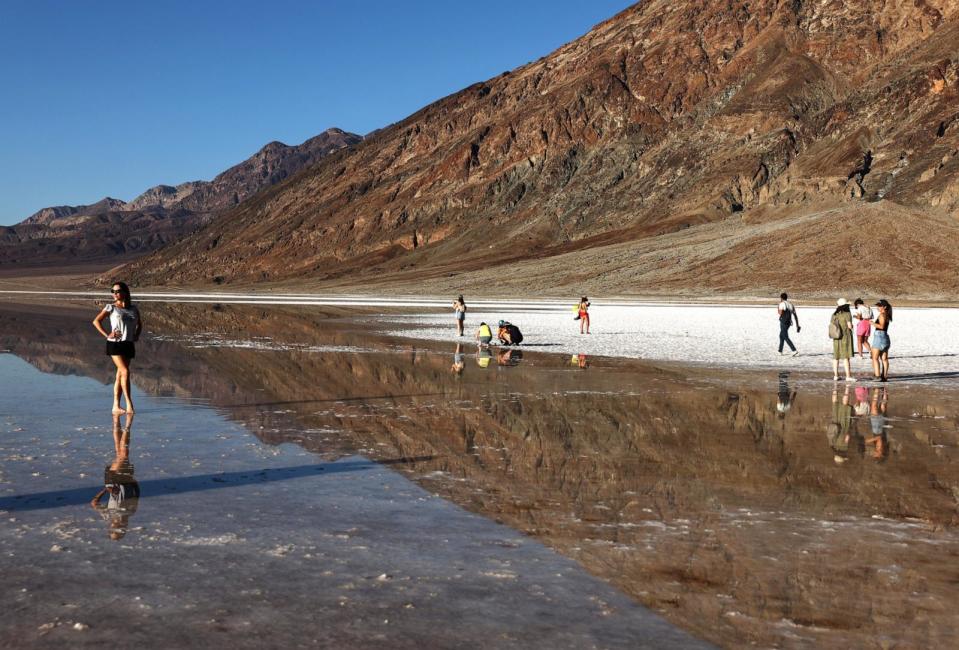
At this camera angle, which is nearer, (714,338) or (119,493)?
(119,493)

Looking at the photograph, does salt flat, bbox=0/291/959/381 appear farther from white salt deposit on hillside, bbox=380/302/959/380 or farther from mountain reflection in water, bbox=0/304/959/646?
mountain reflection in water, bbox=0/304/959/646

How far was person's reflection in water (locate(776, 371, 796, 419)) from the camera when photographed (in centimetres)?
1354

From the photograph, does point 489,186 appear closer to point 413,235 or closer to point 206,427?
point 413,235

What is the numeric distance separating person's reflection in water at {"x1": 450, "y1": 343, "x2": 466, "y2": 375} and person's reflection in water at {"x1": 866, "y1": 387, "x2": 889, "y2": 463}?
26.1 ft

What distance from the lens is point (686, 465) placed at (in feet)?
31.8

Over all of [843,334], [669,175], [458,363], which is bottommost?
[458,363]

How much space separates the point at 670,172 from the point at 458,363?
10705cm

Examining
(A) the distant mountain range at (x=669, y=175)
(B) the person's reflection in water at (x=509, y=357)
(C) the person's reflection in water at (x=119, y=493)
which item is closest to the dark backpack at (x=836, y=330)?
(B) the person's reflection in water at (x=509, y=357)

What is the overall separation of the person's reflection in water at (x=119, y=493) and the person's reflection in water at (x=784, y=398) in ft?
28.1

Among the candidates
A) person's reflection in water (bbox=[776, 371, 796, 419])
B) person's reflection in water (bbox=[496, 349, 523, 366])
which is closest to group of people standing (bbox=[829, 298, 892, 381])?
person's reflection in water (bbox=[776, 371, 796, 419])

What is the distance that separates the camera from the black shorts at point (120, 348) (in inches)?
525

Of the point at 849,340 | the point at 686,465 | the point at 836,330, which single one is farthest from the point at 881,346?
the point at 686,465

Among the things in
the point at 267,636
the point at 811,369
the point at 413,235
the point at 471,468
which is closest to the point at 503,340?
the point at 811,369

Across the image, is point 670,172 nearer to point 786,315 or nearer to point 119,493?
point 786,315
